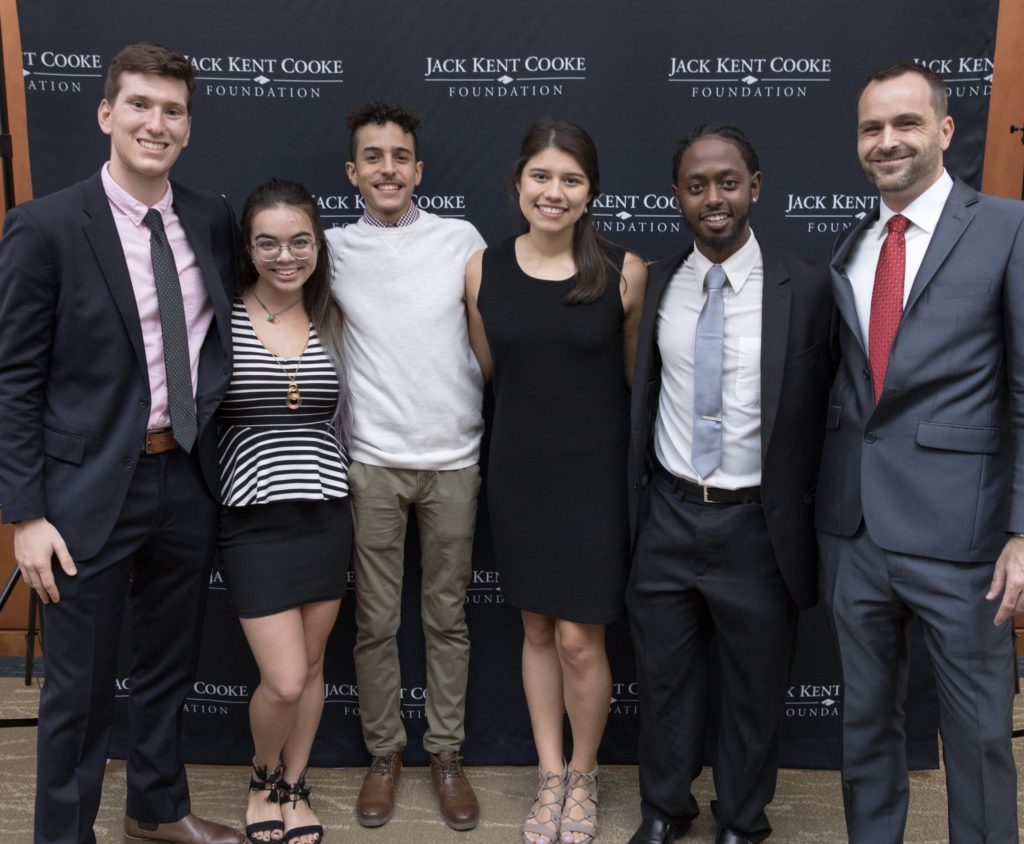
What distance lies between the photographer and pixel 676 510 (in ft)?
7.79

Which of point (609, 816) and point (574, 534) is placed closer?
point (574, 534)

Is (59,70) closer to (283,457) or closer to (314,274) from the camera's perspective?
(314,274)

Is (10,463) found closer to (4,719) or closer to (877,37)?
(4,719)

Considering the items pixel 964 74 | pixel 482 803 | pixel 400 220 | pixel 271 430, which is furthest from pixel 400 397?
pixel 964 74

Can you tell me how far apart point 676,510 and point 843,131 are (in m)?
1.32

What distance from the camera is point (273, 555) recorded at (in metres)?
2.44

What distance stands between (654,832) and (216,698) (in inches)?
57.0

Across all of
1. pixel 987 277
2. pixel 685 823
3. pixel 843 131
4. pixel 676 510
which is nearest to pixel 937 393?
pixel 987 277

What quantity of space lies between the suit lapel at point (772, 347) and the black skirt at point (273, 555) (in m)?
1.13

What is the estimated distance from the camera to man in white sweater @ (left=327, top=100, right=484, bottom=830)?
2.62 meters

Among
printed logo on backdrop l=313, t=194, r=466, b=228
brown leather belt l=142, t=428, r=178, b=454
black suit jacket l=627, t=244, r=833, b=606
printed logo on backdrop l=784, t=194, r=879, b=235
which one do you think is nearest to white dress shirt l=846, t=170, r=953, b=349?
black suit jacket l=627, t=244, r=833, b=606

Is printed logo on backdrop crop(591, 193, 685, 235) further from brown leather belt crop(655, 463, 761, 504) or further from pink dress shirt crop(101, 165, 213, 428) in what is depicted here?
pink dress shirt crop(101, 165, 213, 428)

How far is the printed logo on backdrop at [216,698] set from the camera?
3123 mm

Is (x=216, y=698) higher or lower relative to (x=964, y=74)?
lower
